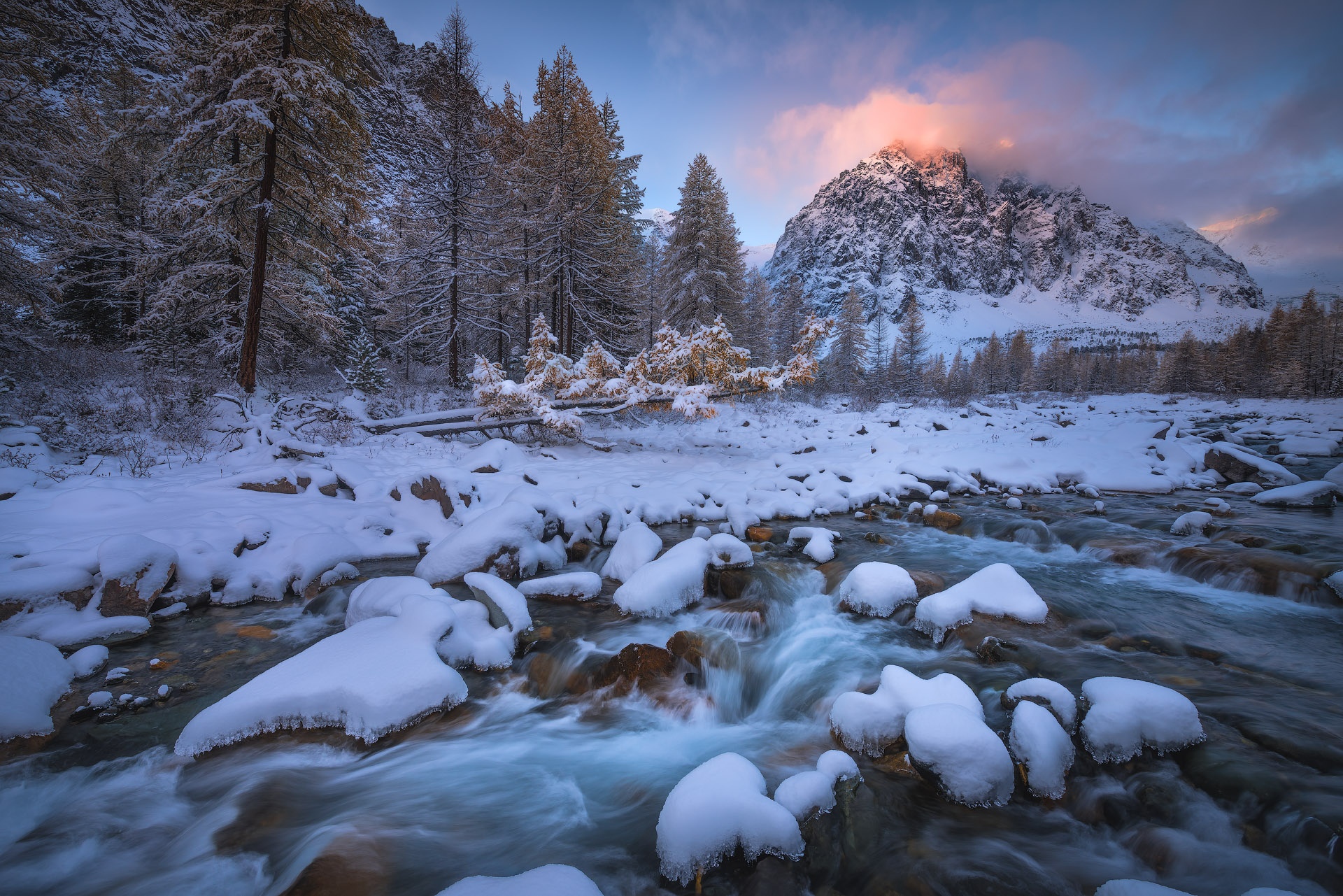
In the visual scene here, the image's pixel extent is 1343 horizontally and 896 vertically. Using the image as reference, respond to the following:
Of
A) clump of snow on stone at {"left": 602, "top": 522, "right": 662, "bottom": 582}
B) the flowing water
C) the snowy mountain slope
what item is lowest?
the flowing water

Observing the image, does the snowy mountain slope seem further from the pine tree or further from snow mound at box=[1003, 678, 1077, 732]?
snow mound at box=[1003, 678, 1077, 732]

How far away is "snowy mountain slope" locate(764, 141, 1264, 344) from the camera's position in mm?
129625

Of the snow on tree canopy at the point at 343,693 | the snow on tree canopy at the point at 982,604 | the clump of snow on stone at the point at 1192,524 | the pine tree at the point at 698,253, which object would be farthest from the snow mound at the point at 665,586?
the pine tree at the point at 698,253

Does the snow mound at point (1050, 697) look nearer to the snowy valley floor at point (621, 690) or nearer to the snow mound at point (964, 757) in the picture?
the snowy valley floor at point (621, 690)

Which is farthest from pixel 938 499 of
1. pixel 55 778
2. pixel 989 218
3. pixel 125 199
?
pixel 989 218

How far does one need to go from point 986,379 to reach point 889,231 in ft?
289

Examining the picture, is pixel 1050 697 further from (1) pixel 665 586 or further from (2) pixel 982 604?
(1) pixel 665 586

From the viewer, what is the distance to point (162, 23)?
2553cm

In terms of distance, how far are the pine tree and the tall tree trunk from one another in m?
14.1

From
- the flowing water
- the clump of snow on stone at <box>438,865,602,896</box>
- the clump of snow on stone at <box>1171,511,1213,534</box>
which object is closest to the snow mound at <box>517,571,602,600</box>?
the flowing water

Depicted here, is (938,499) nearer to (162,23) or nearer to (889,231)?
(162,23)

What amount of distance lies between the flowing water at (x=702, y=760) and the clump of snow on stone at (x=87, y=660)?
0.18 m

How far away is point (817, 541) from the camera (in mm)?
6961

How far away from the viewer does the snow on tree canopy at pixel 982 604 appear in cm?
470
